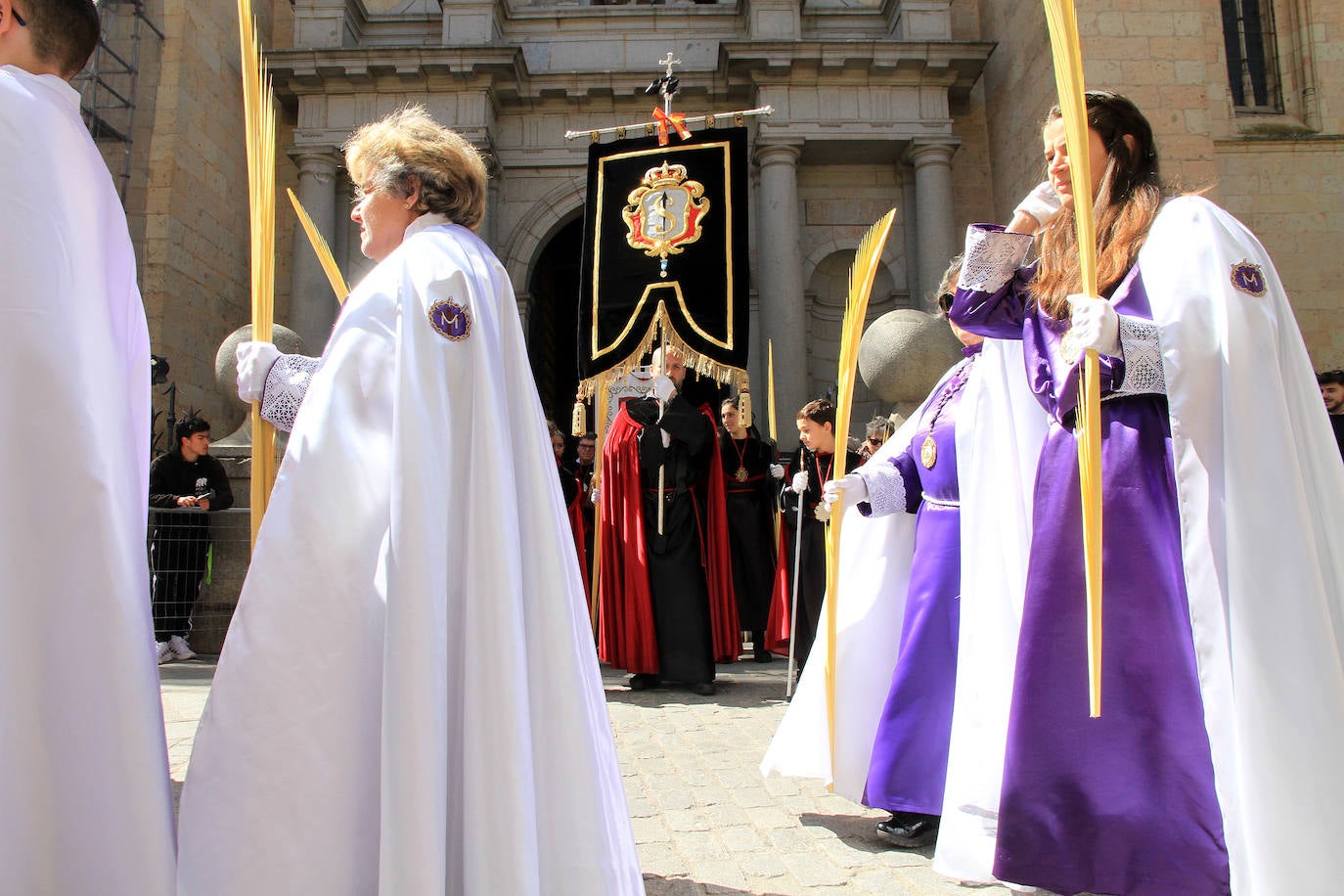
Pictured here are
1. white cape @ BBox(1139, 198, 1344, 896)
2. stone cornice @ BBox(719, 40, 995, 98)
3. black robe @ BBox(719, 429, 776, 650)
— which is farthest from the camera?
stone cornice @ BBox(719, 40, 995, 98)

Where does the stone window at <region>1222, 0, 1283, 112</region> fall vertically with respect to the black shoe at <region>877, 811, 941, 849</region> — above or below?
above

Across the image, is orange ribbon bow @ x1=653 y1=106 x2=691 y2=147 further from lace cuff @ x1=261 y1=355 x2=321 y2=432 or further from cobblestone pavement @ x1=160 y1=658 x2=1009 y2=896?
lace cuff @ x1=261 y1=355 x2=321 y2=432

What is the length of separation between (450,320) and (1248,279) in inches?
66.1

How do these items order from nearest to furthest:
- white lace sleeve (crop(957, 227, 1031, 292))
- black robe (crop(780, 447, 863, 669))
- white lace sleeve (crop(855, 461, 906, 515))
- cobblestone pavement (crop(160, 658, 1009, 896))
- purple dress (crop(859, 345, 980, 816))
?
white lace sleeve (crop(957, 227, 1031, 292)) < cobblestone pavement (crop(160, 658, 1009, 896)) < purple dress (crop(859, 345, 980, 816)) < white lace sleeve (crop(855, 461, 906, 515)) < black robe (crop(780, 447, 863, 669))

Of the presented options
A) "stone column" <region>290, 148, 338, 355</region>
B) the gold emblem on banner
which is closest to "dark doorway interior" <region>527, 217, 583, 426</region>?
"stone column" <region>290, 148, 338, 355</region>

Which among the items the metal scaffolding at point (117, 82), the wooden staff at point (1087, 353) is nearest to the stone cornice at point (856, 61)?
the metal scaffolding at point (117, 82)

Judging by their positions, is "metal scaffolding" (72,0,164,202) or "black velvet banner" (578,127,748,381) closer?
"black velvet banner" (578,127,748,381)

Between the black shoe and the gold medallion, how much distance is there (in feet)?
3.58

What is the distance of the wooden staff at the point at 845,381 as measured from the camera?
3.20m

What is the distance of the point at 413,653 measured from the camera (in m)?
1.86

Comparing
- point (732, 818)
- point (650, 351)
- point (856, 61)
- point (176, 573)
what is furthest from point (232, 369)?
point (856, 61)

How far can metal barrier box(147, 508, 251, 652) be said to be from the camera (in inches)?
286

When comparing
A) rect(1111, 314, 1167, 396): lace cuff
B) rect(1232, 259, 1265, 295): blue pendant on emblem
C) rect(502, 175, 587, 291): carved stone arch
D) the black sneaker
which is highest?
rect(502, 175, 587, 291): carved stone arch

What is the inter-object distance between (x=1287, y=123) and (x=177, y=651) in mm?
13444
